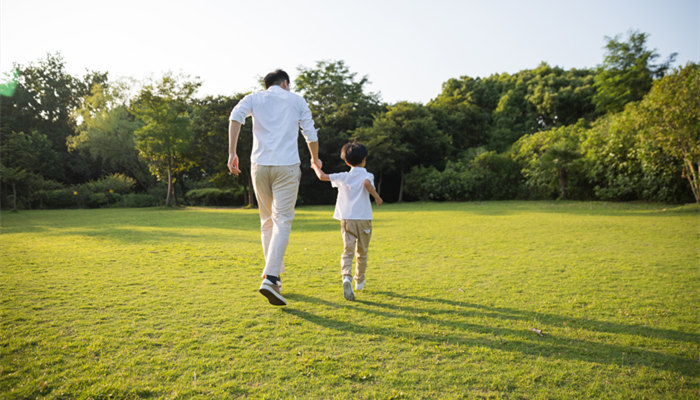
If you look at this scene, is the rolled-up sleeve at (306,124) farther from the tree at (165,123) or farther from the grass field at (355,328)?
the tree at (165,123)

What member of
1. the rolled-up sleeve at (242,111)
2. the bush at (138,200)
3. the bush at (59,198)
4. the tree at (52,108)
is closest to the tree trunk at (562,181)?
the rolled-up sleeve at (242,111)

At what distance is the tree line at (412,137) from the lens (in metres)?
16.7

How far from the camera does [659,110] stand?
12.9 metres

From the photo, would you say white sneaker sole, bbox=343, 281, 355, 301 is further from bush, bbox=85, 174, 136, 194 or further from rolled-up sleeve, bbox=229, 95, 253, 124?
bush, bbox=85, 174, 136, 194

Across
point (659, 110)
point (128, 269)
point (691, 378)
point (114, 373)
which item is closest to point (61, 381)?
point (114, 373)

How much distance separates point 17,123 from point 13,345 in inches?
1580

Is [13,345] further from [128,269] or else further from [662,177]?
[662,177]

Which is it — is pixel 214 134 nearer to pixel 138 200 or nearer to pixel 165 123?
pixel 165 123

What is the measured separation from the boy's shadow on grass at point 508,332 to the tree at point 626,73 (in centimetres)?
2953

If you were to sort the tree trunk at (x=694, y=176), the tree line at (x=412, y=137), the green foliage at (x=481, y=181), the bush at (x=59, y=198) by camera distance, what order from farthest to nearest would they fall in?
1. the green foliage at (x=481, y=181)
2. the bush at (x=59, y=198)
3. the tree line at (x=412, y=137)
4. the tree trunk at (x=694, y=176)

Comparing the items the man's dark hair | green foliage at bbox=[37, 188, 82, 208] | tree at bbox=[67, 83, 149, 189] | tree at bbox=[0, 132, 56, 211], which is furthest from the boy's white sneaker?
tree at bbox=[67, 83, 149, 189]

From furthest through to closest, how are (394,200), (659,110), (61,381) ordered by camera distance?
1. (394,200)
2. (659,110)
3. (61,381)

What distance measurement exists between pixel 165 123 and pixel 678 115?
898 inches

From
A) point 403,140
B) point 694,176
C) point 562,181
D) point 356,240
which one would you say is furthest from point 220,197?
point 694,176
